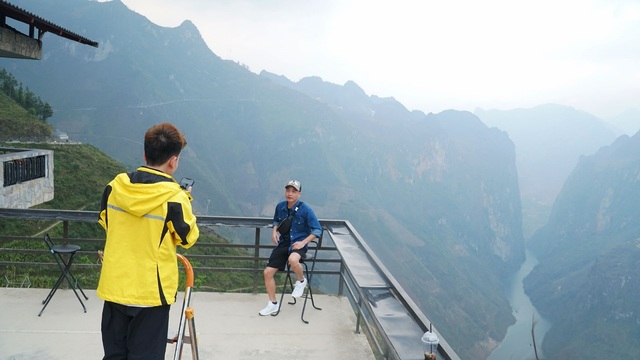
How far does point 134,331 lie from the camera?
2.51m

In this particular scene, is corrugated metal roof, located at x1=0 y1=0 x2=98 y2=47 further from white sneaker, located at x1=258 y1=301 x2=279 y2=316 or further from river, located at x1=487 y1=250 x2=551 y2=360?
river, located at x1=487 y1=250 x2=551 y2=360

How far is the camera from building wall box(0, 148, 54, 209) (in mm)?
18438

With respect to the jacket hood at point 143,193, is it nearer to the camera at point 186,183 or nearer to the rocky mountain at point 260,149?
the camera at point 186,183

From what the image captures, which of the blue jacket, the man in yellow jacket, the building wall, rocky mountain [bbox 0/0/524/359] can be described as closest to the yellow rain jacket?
the man in yellow jacket

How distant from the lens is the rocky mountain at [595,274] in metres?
98.5

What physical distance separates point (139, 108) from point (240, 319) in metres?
152

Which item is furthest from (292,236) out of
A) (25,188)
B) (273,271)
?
(25,188)

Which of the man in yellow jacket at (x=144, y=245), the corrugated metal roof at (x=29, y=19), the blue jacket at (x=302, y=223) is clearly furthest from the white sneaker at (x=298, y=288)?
A: the corrugated metal roof at (x=29, y=19)

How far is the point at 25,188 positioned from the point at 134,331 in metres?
22.1

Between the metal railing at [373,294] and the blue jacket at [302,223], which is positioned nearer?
the metal railing at [373,294]

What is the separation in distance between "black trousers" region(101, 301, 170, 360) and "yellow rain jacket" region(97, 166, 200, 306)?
9 cm

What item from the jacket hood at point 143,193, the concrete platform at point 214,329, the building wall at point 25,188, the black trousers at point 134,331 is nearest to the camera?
the jacket hood at point 143,193

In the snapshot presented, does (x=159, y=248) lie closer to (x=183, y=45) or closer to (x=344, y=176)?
(x=344, y=176)

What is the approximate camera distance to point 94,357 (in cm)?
405
